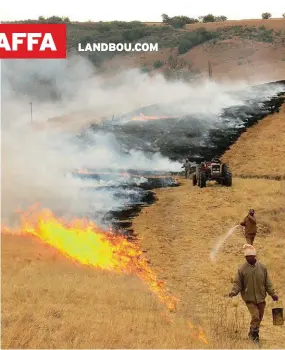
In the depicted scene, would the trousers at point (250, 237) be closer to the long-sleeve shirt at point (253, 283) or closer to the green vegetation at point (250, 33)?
the long-sleeve shirt at point (253, 283)

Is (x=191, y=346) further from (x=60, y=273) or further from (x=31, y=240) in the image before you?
(x=31, y=240)

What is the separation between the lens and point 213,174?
25.3 m

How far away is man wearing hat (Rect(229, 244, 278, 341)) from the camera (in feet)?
31.5

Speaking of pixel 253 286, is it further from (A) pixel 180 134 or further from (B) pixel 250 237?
(A) pixel 180 134

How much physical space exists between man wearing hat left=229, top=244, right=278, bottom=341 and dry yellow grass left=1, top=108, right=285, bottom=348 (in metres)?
0.43

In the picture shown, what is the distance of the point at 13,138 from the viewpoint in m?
30.7

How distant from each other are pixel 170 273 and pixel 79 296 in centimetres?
330

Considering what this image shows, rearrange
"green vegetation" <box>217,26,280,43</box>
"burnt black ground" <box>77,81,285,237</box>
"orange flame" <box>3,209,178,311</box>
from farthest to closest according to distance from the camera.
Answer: "green vegetation" <box>217,26,280,43</box> < "burnt black ground" <box>77,81,285,237</box> < "orange flame" <box>3,209,178,311</box>

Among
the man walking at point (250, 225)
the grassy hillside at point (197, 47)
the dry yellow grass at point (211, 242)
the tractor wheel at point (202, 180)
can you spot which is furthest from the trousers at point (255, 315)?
the grassy hillside at point (197, 47)

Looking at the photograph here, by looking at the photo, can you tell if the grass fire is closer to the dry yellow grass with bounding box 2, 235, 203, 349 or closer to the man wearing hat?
the dry yellow grass with bounding box 2, 235, 203, 349

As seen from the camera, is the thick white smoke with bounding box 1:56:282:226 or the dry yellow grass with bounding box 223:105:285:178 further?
the dry yellow grass with bounding box 223:105:285:178

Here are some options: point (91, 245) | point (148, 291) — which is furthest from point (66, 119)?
point (148, 291)

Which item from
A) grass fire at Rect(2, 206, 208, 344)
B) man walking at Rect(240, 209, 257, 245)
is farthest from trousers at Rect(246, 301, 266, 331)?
man walking at Rect(240, 209, 257, 245)

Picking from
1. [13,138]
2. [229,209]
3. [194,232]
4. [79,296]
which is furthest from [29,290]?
[13,138]
